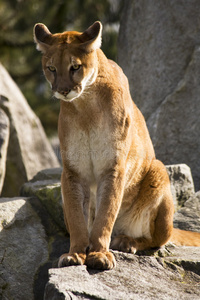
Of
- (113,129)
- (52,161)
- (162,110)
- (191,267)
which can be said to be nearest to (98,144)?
(113,129)

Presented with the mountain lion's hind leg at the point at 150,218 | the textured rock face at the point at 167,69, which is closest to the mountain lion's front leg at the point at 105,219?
the mountain lion's hind leg at the point at 150,218

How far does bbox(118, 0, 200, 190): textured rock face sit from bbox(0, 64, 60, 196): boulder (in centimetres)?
233

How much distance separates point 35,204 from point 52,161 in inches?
166

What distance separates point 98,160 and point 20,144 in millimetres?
4672

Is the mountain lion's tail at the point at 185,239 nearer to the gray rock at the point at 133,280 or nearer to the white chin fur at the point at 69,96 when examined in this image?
the gray rock at the point at 133,280

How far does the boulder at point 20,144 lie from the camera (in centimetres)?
938

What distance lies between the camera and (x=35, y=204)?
21.9 ft

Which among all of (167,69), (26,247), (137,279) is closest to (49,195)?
(26,247)

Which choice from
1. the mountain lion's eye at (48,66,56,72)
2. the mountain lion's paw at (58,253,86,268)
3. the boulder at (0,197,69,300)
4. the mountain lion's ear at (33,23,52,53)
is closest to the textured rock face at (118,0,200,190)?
the boulder at (0,197,69,300)

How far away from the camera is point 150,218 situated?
5645mm

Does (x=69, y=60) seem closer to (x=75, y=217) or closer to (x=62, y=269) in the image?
(x=75, y=217)

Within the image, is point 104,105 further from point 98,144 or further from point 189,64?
point 189,64

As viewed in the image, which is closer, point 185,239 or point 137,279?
point 137,279

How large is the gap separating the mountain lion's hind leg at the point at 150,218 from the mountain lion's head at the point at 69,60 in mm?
1469
